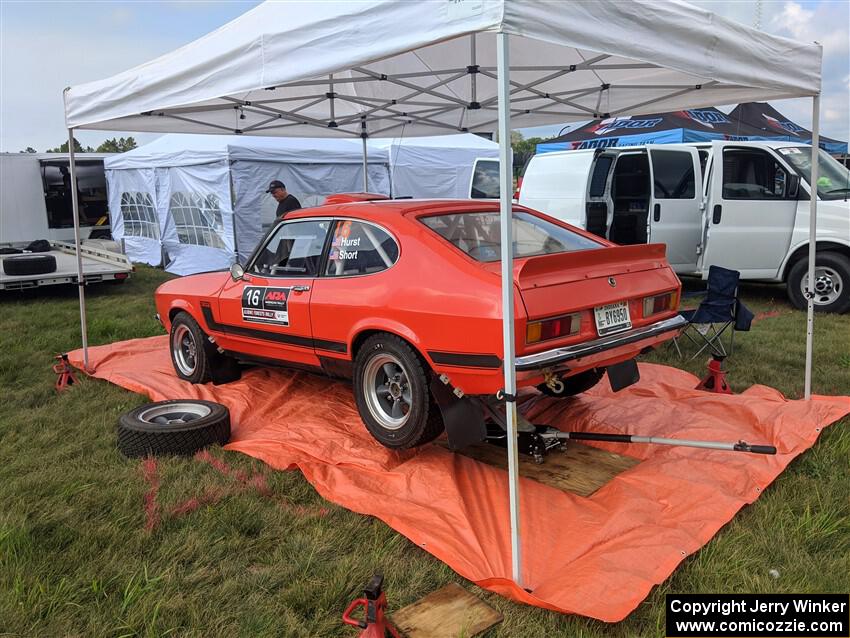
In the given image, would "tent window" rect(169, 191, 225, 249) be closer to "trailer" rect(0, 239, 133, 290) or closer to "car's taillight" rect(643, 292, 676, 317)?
"trailer" rect(0, 239, 133, 290)

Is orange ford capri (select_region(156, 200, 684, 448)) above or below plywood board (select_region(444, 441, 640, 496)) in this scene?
above

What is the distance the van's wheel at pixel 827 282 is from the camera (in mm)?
7820

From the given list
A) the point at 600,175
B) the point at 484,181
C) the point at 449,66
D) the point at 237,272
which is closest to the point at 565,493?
the point at 237,272

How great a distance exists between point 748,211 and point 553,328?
6204 mm

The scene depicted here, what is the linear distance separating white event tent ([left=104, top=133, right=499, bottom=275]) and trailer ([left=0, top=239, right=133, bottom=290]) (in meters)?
1.96

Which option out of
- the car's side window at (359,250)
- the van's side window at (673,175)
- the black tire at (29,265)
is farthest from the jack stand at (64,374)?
the van's side window at (673,175)

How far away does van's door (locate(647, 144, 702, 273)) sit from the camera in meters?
8.92

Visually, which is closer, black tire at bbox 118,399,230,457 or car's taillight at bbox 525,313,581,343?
car's taillight at bbox 525,313,581,343

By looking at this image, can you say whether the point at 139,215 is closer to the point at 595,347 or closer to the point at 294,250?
the point at 294,250

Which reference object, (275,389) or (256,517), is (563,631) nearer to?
(256,517)

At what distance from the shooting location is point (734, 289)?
5727 millimetres

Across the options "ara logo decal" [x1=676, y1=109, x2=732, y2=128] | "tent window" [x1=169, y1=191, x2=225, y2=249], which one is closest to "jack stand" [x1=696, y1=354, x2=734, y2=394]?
"tent window" [x1=169, y1=191, x2=225, y2=249]

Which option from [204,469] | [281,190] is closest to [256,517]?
[204,469]

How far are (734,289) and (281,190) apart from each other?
6.06 metres
